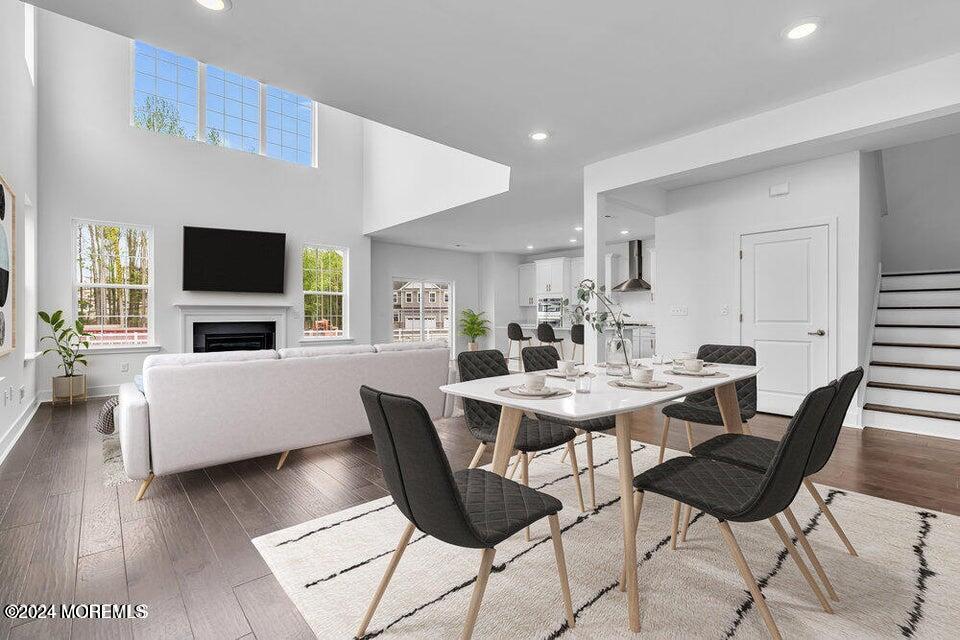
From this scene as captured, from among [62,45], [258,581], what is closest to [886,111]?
[258,581]

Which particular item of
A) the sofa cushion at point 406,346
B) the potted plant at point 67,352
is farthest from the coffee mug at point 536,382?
the potted plant at point 67,352

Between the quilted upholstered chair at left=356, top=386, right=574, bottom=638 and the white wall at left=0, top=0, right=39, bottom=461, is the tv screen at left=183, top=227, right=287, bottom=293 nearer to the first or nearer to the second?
the white wall at left=0, top=0, right=39, bottom=461

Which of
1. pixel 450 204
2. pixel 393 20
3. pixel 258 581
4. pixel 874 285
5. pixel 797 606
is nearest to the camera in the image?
pixel 797 606

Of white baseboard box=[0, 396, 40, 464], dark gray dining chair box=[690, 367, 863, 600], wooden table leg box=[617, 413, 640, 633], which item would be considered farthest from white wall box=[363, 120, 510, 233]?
white baseboard box=[0, 396, 40, 464]


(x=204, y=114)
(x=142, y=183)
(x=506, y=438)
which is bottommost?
(x=506, y=438)

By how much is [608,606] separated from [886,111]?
137 inches

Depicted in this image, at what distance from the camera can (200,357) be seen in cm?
272

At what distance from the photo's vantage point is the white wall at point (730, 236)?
4.02 meters

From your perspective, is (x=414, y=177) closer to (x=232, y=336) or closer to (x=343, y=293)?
(x=343, y=293)

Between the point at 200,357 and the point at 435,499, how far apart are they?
7.22ft

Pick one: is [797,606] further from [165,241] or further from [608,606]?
[165,241]

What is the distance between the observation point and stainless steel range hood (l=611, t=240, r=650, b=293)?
823 centimetres

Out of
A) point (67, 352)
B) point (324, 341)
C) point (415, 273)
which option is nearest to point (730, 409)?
point (324, 341)

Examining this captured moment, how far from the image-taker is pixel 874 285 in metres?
4.89
